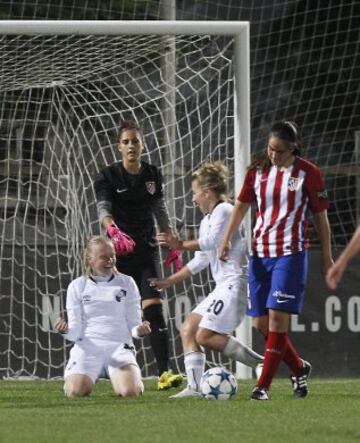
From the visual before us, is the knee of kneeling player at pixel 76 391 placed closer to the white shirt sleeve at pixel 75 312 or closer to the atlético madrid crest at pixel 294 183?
the white shirt sleeve at pixel 75 312

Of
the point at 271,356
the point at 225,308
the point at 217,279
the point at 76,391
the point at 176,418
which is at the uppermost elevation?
the point at 217,279

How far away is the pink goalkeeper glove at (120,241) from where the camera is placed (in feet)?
33.3

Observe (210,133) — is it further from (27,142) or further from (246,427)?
(246,427)

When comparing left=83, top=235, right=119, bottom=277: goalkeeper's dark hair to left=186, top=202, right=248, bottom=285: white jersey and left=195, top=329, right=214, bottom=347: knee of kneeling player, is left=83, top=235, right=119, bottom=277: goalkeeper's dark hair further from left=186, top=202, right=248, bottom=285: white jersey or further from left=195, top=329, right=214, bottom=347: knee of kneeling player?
left=195, top=329, right=214, bottom=347: knee of kneeling player

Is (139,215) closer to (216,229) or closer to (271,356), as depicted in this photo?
(216,229)

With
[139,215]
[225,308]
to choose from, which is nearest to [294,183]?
[225,308]

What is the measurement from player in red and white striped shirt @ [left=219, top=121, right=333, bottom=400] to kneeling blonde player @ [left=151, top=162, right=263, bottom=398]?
349mm

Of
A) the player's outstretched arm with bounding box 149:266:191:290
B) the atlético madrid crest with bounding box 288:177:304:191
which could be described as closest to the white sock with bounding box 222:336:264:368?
the player's outstretched arm with bounding box 149:266:191:290

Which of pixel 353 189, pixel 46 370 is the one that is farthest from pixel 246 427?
pixel 353 189

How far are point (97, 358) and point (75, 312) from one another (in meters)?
0.35

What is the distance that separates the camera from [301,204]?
9188mm

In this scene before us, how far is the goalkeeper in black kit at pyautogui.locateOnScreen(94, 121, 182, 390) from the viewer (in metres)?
10.5

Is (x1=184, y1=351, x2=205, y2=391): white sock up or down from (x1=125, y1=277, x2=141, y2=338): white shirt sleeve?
down

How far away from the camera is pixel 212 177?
969 centimetres
